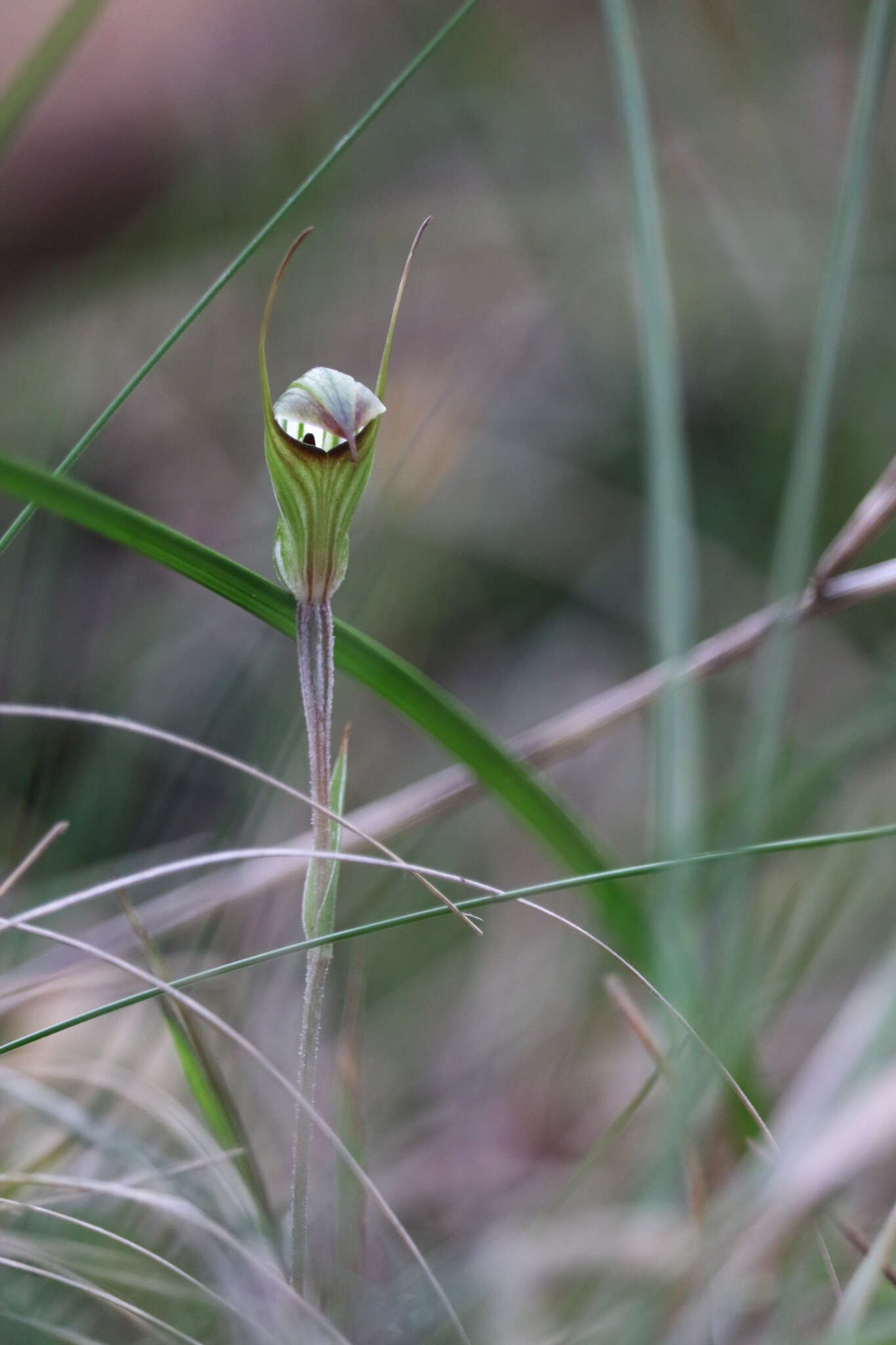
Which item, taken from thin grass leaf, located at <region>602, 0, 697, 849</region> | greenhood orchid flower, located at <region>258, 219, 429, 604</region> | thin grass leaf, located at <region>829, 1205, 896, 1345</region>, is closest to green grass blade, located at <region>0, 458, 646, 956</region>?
greenhood orchid flower, located at <region>258, 219, 429, 604</region>

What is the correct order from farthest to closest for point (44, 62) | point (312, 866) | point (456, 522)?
point (456, 522)
point (44, 62)
point (312, 866)

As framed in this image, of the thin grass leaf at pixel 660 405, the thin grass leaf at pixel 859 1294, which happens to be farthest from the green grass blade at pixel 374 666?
the thin grass leaf at pixel 859 1294

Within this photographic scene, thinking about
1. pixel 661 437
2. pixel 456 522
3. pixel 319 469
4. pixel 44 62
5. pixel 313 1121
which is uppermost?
pixel 456 522

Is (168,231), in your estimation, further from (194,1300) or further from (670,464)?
(194,1300)

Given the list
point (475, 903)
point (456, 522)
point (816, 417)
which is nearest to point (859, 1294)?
point (475, 903)

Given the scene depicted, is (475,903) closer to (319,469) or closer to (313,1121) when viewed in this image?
(313,1121)

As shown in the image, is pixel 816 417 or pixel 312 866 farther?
pixel 816 417

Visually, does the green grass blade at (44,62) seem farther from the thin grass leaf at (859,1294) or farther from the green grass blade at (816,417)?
the thin grass leaf at (859,1294)

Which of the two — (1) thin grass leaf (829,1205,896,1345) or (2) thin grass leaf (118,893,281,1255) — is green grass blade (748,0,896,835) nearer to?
(1) thin grass leaf (829,1205,896,1345)
